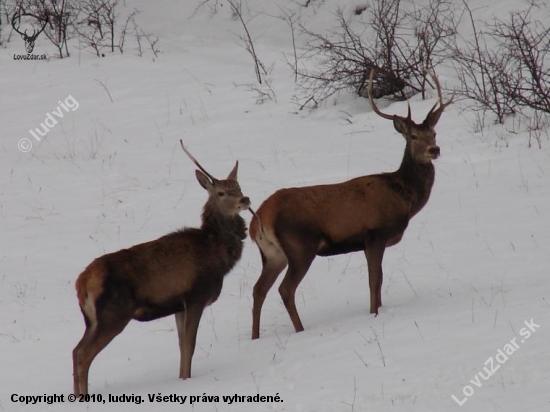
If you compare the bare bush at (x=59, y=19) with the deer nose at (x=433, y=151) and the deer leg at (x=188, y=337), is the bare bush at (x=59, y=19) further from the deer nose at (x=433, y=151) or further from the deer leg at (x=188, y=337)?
the deer leg at (x=188, y=337)

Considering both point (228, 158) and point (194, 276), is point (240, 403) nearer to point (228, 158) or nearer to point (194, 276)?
point (194, 276)

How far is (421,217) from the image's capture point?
12.2 m

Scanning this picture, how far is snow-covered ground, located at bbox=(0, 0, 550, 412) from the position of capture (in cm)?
715

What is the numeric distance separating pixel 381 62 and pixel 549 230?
19.5ft

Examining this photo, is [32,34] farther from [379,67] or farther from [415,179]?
[415,179]

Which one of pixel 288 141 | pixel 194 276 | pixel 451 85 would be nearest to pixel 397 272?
pixel 194 276

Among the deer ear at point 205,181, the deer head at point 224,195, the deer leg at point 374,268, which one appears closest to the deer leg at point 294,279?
the deer leg at point 374,268

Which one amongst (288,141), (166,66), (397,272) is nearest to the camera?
(397,272)

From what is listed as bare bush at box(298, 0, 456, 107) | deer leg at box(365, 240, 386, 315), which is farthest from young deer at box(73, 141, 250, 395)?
bare bush at box(298, 0, 456, 107)

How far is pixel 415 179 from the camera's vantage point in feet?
31.1

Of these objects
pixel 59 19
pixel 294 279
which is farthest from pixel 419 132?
pixel 59 19

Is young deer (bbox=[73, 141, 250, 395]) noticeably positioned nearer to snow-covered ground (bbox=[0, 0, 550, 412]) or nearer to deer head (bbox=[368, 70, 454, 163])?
snow-covered ground (bbox=[0, 0, 550, 412])

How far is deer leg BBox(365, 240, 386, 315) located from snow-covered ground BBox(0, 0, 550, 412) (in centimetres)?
19

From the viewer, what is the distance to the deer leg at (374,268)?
8.92m
